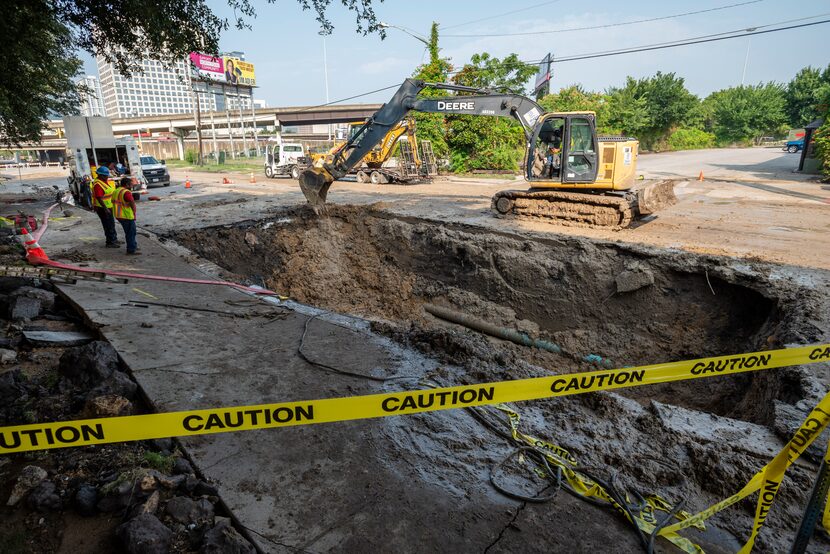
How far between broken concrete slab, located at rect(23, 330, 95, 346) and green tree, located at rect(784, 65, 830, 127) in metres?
67.1

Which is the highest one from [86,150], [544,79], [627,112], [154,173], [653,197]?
[544,79]

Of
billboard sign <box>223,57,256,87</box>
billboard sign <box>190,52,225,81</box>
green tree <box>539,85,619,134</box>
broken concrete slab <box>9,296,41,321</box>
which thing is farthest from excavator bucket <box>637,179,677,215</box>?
billboard sign <box>223,57,256,87</box>

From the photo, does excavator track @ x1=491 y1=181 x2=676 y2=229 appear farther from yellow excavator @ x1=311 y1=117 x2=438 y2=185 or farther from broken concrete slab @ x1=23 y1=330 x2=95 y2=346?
broken concrete slab @ x1=23 y1=330 x2=95 y2=346

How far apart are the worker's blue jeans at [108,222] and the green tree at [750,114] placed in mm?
67720

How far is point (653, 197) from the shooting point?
11672mm

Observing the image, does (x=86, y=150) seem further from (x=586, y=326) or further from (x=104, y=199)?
(x=586, y=326)

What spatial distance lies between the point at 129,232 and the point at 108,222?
0.79 metres

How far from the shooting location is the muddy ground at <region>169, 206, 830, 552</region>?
3.29 m

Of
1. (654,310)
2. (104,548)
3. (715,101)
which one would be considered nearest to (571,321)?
(654,310)

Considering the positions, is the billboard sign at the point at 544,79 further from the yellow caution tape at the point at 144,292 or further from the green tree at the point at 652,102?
the yellow caution tape at the point at 144,292

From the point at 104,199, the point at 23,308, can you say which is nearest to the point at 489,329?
the point at 23,308

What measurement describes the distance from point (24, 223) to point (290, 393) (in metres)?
12.4

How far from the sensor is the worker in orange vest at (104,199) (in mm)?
8578

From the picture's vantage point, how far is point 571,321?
369 inches
